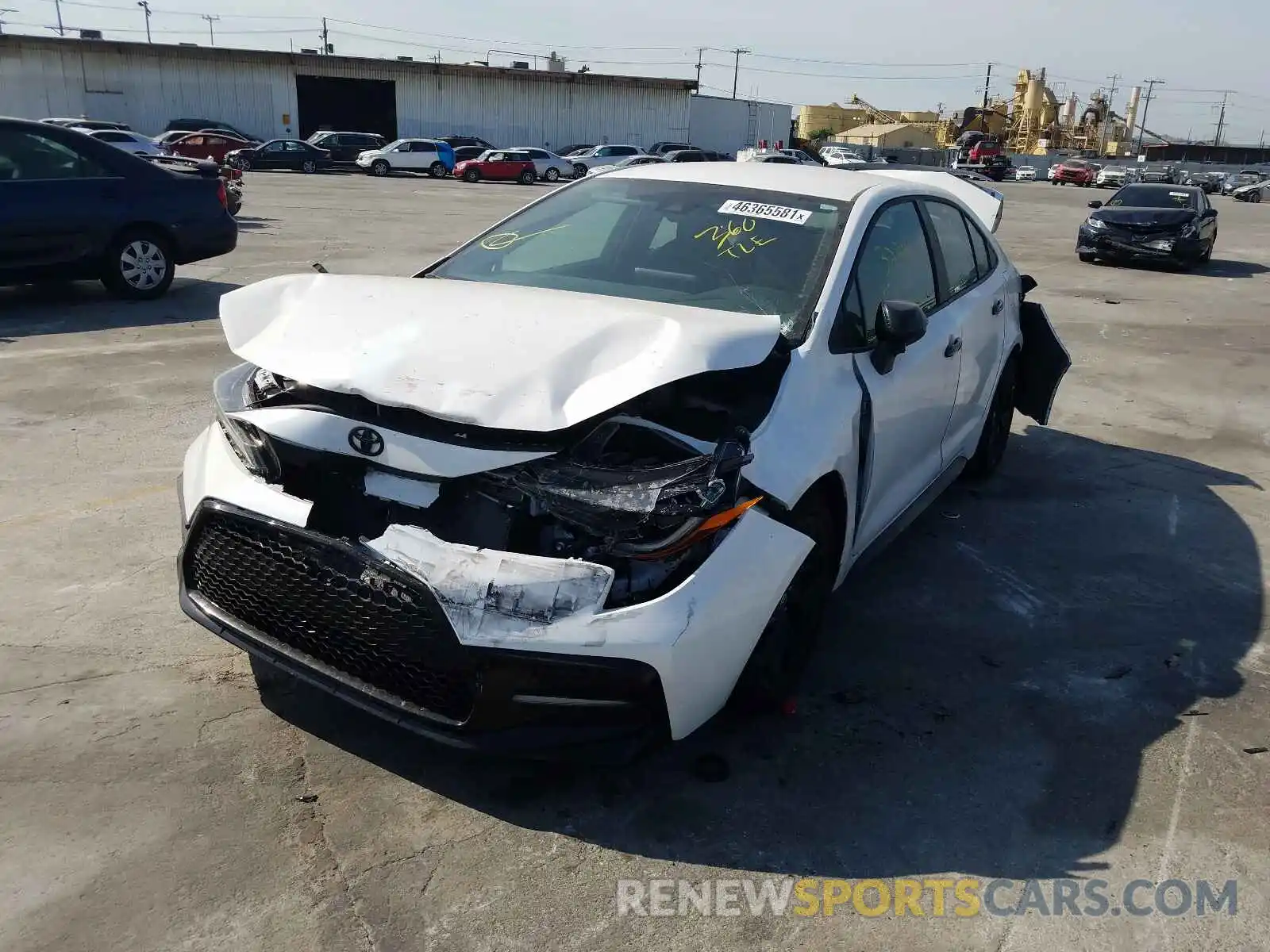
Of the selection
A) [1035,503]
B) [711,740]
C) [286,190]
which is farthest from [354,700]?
[286,190]

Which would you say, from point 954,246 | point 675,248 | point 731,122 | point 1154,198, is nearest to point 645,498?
point 675,248

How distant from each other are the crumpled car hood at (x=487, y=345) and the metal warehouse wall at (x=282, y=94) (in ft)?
169

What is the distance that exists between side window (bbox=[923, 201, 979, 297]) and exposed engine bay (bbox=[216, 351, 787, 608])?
7.29ft

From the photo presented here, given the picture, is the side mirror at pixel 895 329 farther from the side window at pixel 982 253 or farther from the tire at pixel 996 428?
the tire at pixel 996 428

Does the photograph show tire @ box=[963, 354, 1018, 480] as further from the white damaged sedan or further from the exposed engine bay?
the exposed engine bay

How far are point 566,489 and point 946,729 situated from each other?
5.31 ft

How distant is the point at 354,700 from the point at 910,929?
5.07 feet

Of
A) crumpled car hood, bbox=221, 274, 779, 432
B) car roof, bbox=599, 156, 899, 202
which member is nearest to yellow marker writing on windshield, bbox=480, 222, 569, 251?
car roof, bbox=599, 156, 899, 202

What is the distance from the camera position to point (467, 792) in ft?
9.61

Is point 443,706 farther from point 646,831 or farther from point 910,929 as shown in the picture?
point 910,929

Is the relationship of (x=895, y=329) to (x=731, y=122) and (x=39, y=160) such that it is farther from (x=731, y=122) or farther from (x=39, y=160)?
A: (x=731, y=122)

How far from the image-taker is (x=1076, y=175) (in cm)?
5025

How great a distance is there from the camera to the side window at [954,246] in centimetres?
470

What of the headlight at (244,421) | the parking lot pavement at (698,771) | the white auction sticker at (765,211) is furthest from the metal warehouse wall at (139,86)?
the white auction sticker at (765,211)
